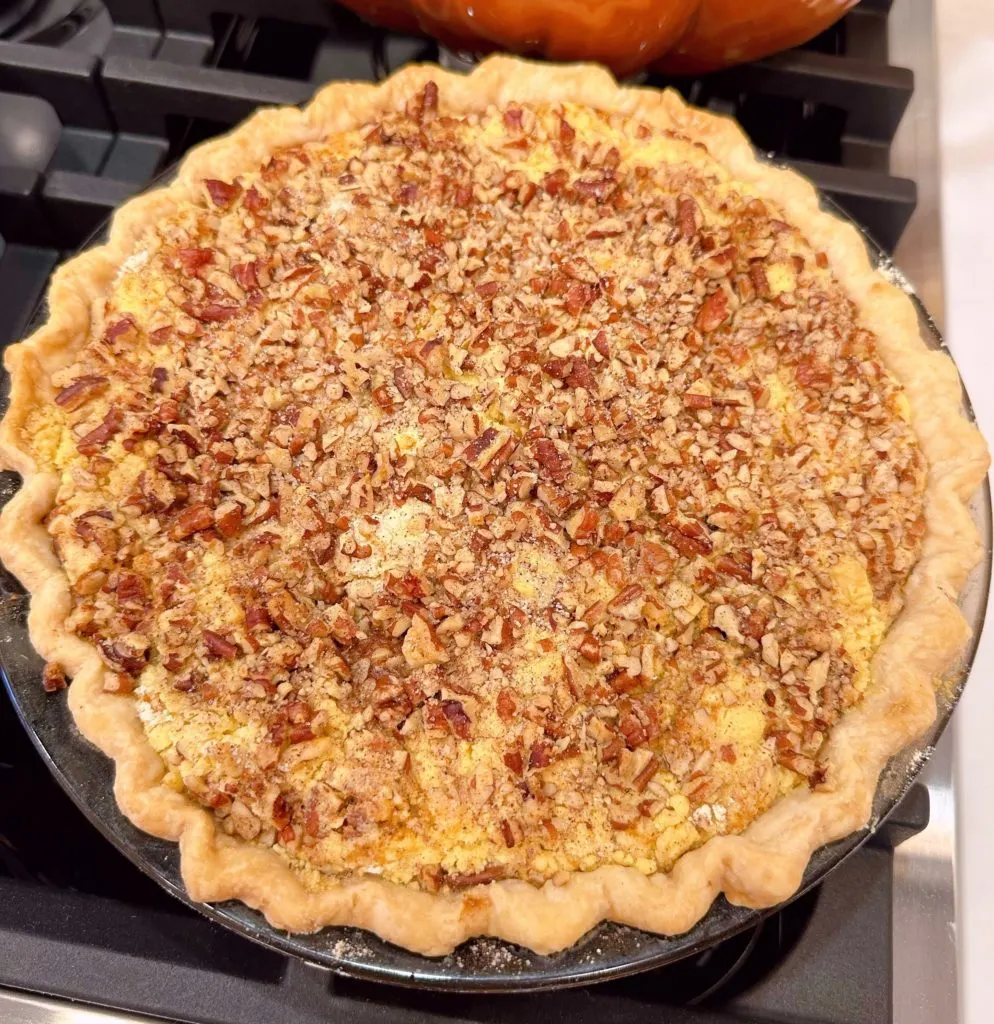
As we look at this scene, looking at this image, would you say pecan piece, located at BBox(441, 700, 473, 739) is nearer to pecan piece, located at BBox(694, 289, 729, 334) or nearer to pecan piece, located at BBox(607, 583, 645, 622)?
pecan piece, located at BBox(607, 583, 645, 622)

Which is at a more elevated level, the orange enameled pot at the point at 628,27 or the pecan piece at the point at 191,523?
the orange enameled pot at the point at 628,27

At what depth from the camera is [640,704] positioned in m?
1.15

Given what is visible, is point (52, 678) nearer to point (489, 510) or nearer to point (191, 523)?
point (191, 523)

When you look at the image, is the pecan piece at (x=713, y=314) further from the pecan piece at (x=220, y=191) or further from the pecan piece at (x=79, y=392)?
the pecan piece at (x=79, y=392)

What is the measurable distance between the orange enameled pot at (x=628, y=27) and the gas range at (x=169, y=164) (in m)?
0.08

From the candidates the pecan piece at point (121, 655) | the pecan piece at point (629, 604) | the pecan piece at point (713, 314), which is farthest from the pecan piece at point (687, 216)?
the pecan piece at point (121, 655)

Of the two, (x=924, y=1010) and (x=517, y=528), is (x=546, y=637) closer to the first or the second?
(x=517, y=528)

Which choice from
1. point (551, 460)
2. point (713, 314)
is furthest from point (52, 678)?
point (713, 314)

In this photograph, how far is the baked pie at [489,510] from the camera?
42.4 inches

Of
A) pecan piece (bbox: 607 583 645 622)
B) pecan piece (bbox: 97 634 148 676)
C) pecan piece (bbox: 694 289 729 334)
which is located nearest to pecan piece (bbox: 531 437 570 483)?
pecan piece (bbox: 607 583 645 622)

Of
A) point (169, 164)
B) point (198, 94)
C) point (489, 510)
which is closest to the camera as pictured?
point (489, 510)

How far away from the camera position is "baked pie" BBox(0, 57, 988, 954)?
1077 mm

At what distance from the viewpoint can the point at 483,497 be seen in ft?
4.14

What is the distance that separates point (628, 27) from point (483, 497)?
85 centimetres
